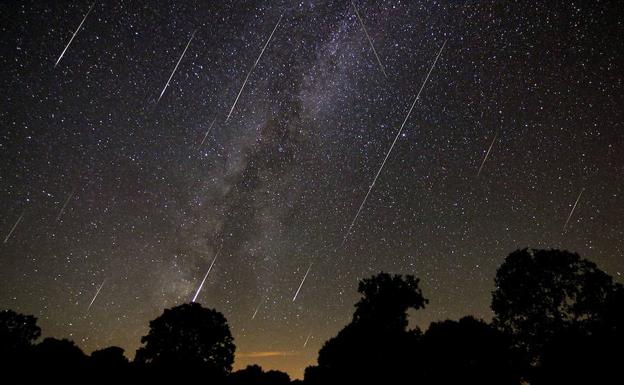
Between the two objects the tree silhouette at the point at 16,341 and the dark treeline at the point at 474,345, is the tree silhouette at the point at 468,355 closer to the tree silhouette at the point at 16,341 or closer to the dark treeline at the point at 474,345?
the dark treeline at the point at 474,345

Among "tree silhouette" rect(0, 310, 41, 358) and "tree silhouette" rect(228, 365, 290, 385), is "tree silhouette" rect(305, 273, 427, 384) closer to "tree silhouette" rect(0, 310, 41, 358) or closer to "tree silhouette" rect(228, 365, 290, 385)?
"tree silhouette" rect(228, 365, 290, 385)

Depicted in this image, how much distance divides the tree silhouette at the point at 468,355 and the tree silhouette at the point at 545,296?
104cm

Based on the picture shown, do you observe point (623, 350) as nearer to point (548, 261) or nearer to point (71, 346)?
point (548, 261)

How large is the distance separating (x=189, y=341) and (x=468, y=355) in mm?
21755

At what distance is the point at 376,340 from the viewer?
68.2 feet

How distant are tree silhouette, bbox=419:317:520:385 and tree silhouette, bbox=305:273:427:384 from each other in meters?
1.65

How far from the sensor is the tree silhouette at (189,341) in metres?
27.3

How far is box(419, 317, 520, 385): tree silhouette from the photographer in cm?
1941

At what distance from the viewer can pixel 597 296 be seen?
18500mm

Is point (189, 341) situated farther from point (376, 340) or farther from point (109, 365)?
point (376, 340)

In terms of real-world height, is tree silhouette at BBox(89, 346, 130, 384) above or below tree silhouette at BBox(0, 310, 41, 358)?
above

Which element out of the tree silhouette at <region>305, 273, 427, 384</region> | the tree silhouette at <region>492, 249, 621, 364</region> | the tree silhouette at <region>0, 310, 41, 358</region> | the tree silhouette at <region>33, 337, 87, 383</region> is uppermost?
the tree silhouette at <region>492, 249, 621, 364</region>

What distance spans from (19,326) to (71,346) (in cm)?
1153

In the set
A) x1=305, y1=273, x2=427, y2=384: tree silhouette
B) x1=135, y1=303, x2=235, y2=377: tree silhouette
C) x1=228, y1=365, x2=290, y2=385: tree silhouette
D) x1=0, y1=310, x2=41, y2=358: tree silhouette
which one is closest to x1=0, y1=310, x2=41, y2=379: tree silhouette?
x1=0, y1=310, x2=41, y2=358: tree silhouette
